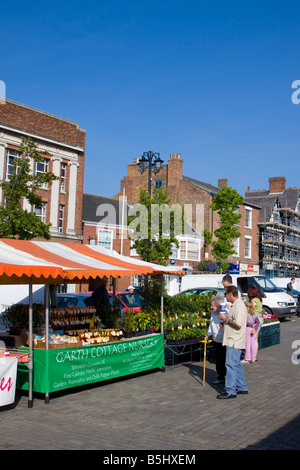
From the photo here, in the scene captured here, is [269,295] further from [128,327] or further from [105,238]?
[105,238]

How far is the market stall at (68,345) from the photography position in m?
7.52

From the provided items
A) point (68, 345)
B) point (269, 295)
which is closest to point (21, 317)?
point (68, 345)

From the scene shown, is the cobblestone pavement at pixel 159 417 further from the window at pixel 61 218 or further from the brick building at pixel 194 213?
the brick building at pixel 194 213

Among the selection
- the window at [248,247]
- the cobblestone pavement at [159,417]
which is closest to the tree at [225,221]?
the window at [248,247]

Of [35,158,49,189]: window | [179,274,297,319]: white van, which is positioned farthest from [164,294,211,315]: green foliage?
[35,158,49,189]: window

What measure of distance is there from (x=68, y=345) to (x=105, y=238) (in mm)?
28675

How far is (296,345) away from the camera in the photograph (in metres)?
14.6

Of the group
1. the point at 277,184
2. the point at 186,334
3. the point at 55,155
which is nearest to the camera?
the point at 186,334

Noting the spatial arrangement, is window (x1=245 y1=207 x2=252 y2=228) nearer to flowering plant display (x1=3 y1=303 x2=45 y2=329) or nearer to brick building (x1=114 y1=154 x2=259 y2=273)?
brick building (x1=114 y1=154 x2=259 y2=273)

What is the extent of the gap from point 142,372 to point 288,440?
192 inches

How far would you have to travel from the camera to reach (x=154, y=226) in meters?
25.1

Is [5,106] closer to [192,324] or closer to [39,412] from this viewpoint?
[192,324]

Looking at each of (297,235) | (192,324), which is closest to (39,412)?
(192,324)

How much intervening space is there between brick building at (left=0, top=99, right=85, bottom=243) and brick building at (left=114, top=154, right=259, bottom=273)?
30.7 ft
